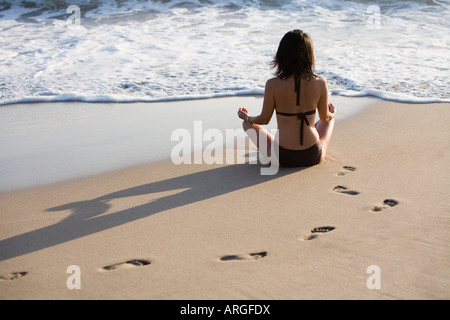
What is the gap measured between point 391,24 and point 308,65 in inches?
280

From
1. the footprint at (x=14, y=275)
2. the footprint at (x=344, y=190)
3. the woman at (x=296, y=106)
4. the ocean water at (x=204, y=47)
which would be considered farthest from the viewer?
the ocean water at (x=204, y=47)

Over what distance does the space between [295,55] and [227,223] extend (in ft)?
4.63

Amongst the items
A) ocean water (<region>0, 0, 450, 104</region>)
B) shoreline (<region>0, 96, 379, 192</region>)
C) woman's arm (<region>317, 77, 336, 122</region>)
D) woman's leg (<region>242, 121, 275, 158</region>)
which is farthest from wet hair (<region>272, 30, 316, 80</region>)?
ocean water (<region>0, 0, 450, 104</region>)

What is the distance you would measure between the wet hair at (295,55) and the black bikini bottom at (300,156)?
0.61 meters

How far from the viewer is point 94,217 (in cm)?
335

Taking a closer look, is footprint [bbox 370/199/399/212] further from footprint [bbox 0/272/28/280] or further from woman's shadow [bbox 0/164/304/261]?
footprint [bbox 0/272/28/280]

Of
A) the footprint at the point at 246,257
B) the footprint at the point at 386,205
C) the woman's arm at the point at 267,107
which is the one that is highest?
the woman's arm at the point at 267,107

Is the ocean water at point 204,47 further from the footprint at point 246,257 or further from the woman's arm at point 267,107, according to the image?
the footprint at point 246,257

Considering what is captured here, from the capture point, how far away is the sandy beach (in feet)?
8.27

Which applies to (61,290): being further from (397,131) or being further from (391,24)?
(391,24)

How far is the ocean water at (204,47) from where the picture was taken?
6.54 m

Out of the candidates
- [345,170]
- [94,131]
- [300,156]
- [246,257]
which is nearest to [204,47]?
[94,131]

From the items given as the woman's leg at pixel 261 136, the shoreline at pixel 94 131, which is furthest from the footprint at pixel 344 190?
the shoreline at pixel 94 131

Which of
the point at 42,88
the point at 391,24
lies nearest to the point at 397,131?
the point at 42,88
